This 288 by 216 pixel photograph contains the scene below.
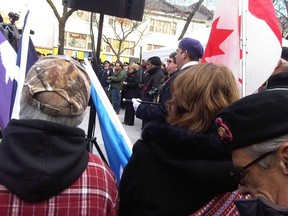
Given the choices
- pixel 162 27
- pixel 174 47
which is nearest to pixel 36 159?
pixel 174 47

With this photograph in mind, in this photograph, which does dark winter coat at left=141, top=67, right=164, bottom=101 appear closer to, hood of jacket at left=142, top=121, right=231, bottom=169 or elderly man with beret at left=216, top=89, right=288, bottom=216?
hood of jacket at left=142, top=121, right=231, bottom=169

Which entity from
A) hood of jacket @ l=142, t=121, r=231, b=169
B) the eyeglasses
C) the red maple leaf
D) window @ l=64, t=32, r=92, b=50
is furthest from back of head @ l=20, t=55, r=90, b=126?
window @ l=64, t=32, r=92, b=50

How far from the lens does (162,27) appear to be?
46.6 metres

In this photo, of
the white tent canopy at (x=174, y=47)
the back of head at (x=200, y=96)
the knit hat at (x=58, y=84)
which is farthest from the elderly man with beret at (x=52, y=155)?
the white tent canopy at (x=174, y=47)

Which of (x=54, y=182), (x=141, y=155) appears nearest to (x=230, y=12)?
(x=141, y=155)

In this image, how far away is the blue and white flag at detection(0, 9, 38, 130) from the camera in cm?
254

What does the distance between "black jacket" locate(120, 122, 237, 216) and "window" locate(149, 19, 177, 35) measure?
44489 millimetres

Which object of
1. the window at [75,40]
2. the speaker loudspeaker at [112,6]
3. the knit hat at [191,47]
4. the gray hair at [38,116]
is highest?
the speaker loudspeaker at [112,6]

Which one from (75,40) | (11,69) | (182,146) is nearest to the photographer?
(182,146)

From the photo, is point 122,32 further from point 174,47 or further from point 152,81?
point 152,81

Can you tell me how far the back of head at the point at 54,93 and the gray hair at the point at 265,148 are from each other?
0.63 meters

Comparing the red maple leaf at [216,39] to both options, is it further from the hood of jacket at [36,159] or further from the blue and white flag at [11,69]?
the hood of jacket at [36,159]

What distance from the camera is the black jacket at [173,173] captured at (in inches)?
61.1

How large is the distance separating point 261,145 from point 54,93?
72 cm
